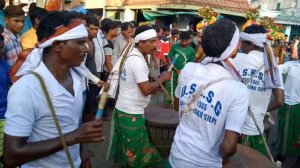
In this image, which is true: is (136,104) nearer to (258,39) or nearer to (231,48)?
(258,39)

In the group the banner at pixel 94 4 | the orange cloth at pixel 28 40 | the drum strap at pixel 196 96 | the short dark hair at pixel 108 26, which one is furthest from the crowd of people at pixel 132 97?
the banner at pixel 94 4

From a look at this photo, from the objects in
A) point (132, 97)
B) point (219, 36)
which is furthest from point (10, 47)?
point (219, 36)

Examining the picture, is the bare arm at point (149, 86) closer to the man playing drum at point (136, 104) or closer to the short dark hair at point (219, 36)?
the man playing drum at point (136, 104)

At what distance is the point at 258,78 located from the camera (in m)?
3.36

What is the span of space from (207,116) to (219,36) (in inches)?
21.7

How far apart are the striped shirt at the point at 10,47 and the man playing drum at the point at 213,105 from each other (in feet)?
7.53

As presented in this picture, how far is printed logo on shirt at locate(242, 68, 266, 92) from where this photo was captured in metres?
3.35

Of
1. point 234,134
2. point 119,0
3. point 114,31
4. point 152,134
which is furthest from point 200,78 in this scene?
point 119,0

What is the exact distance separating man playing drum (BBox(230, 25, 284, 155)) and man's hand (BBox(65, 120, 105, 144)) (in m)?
2.08

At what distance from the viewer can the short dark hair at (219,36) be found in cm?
221

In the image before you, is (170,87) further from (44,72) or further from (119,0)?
(119,0)

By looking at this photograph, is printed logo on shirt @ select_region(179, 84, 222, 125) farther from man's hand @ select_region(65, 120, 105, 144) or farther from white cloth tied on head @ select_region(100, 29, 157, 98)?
white cloth tied on head @ select_region(100, 29, 157, 98)

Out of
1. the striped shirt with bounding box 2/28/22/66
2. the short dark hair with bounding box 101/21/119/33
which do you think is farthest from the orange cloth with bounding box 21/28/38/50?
the short dark hair with bounding box 101/21/119/33

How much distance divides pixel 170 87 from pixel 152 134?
7.92 feet
